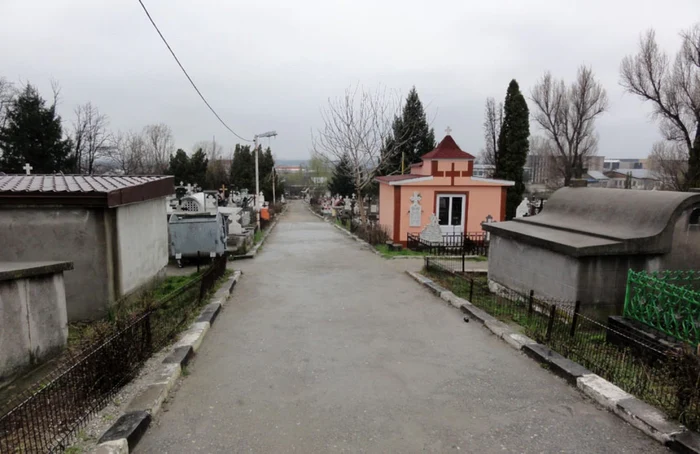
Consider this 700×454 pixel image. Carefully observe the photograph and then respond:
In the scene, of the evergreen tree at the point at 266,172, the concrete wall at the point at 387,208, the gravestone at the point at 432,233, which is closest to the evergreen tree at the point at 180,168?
the evergreen tree at the point at 266,172

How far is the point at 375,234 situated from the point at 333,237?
3.83m

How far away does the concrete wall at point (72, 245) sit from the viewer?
24.9ft

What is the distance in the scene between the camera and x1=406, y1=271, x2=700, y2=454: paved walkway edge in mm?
3850

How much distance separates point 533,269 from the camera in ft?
30.7

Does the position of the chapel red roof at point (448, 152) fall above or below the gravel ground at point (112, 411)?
above

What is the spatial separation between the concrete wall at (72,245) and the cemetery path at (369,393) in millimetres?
2331

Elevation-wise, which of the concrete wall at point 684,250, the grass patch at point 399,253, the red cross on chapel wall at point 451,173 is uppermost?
the red cross on chapel wall at point 451,173

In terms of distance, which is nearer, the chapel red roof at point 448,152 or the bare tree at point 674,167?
the chapel red roof at point 448,152

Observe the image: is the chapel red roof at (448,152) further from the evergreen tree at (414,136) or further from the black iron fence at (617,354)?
the evergreen tree at (414,136)

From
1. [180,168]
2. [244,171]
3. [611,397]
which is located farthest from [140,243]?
[244,171]

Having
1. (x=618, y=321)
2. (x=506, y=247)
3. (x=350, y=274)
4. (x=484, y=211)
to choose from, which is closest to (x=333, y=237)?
(x=484, y=211)

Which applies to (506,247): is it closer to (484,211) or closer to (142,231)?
(142,231)

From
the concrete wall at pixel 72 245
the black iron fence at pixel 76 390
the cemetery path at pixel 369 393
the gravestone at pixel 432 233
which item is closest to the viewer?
the black iron fence at pixel 76 390

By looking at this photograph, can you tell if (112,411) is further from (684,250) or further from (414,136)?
(414,136)
